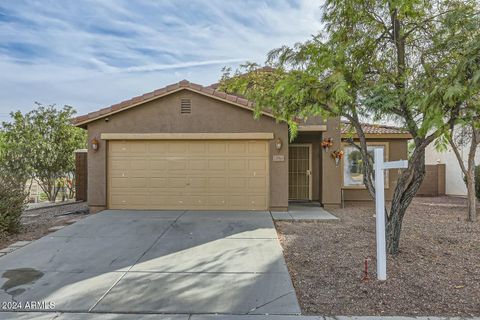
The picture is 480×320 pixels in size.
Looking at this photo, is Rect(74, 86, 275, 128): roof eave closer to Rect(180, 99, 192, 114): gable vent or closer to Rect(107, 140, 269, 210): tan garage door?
Rect(180, 99, 192, 114): gable vent

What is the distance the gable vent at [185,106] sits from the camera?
10086 mm

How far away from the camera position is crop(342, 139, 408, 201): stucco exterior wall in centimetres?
1247

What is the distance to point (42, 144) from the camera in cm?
1352

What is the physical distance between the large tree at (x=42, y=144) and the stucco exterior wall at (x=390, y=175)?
485 inches

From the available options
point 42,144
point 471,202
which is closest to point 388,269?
point 471,202

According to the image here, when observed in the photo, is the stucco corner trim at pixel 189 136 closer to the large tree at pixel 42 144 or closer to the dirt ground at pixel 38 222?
the dirt ground at pixel 38 222

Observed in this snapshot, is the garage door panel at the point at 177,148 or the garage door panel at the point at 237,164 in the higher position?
the garage door panel at the point at 177,148

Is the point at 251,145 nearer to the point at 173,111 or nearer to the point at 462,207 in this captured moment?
the point at 173,111

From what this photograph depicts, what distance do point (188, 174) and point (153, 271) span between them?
17.6 feet

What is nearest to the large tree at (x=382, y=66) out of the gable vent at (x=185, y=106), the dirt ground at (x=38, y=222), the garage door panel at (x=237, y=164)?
the garage door panel at (x=237, y=164)

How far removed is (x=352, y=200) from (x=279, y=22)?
7.51 meters

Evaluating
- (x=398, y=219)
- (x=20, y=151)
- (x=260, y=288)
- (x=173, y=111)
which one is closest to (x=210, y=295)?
(x=260, y=288)

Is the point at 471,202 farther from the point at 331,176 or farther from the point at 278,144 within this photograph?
the point at 278,144

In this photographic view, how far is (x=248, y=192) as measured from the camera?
10148mm
